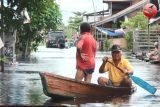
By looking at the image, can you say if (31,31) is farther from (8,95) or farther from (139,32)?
(8,95)

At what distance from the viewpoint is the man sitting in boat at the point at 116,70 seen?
15219mm

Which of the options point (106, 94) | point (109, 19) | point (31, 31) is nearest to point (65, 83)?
point (106, 94)

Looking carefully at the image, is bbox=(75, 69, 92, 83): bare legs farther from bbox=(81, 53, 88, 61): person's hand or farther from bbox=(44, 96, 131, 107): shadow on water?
bbox=(44, 96, 131, 107): shadow on water

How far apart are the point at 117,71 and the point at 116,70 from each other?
0.07 meters

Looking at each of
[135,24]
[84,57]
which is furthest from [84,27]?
[135,24]

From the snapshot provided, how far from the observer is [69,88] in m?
14.0

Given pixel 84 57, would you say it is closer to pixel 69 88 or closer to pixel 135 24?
pixel 69 88

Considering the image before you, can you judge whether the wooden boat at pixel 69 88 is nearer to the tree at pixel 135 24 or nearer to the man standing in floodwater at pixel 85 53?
the man standing in floodwater at pixel 85 53

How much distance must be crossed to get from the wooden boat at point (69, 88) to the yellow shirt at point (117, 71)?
334 mm

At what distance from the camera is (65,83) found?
13.8m

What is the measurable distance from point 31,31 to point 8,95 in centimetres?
2281

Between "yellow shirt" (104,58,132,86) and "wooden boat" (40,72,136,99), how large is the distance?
0.33 meters

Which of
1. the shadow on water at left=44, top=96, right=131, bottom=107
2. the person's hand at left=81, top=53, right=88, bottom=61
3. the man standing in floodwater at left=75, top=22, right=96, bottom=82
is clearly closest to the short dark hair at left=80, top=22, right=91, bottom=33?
the man standing in floodwater at left=75, top=22, right=96, bottom=82

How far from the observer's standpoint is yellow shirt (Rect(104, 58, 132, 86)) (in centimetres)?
1530
